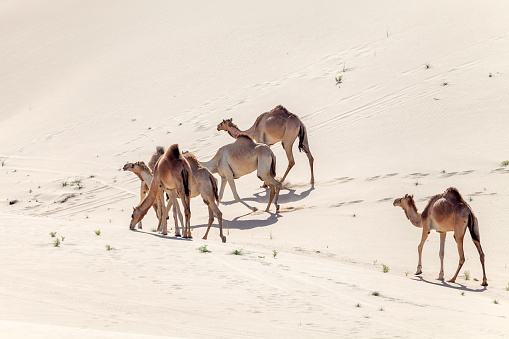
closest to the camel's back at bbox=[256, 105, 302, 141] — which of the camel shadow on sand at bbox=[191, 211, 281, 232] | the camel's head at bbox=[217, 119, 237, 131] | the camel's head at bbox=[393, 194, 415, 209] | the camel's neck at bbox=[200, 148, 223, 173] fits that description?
the camel's head at bbox=[217, 119, 237, 131]

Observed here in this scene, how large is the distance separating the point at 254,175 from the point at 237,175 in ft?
9.96

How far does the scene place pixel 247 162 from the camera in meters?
16.0

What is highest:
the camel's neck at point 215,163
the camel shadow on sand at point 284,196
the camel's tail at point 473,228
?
the camel's neck at point 215,163

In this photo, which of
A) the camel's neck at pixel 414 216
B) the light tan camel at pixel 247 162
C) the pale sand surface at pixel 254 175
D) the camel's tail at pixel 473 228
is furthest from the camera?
the light tan camel at pixel 247 162

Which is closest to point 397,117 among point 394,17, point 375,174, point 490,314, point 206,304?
point 375,174

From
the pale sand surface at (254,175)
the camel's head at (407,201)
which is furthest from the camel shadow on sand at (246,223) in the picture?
the camel's head at (407,201)

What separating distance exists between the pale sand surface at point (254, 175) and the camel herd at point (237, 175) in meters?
0.63

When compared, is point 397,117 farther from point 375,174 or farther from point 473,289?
point 473,289

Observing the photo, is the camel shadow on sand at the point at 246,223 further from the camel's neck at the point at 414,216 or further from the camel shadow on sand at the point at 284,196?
the camel's neck at the point at 414,216

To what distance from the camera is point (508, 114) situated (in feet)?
59.5

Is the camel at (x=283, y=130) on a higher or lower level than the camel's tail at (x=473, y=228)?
higher

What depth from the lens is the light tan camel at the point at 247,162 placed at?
52.4 feet

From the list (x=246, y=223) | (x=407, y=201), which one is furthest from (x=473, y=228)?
(x=246, y=223)

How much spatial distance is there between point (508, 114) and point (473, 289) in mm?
8341
